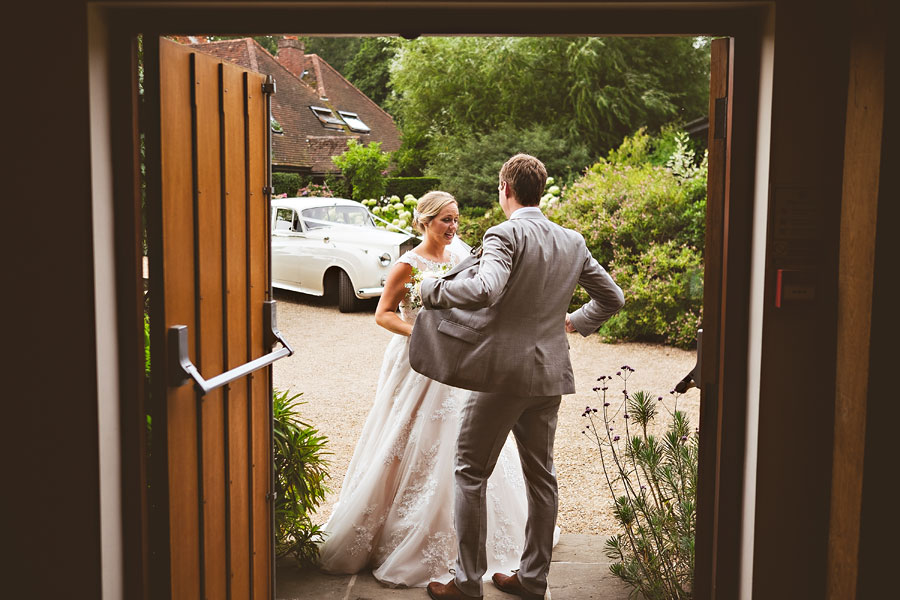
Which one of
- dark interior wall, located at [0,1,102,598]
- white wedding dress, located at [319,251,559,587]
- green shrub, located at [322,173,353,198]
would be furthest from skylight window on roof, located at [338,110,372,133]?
dark interior wall, located at [0,1,102,598]

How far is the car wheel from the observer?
Answer: 12992 millimetres

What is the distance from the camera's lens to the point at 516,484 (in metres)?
4.43

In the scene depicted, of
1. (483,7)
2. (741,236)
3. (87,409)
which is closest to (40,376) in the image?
(87,409)

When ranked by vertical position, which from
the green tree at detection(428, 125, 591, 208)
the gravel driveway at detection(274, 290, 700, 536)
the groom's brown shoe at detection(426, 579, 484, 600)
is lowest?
the gravel driveway at detection(274, 290, 700, 536)

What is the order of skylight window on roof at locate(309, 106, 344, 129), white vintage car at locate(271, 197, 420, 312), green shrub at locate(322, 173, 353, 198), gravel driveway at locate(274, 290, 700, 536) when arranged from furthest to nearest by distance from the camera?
skylight window on roof at locate(309, 106, 344, 129) < green shrub at locate(322, 173, 353, 198) < white vintage car at locate(271, 197, 420, 312) < gravel driveway at locate(274, 290, 700, 536)

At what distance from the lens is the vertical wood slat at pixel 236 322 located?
9.89 feet

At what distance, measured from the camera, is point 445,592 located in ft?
12.4

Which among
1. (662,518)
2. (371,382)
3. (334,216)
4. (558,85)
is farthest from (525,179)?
(558,85)

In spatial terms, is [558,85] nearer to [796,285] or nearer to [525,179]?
[525,179]

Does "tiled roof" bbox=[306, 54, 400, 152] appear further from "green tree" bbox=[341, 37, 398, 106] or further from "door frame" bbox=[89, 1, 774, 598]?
"door frame" bbox=[89, 1, 774, 598]

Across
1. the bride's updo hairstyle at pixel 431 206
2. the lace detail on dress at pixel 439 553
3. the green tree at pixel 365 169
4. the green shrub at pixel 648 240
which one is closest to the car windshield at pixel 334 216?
the green shrub at pixel 648 240

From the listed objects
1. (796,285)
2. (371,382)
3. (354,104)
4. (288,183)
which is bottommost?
(371,382)

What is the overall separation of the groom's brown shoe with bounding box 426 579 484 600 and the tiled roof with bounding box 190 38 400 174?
64.1 feet

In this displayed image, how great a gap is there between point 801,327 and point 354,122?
1090 inches
